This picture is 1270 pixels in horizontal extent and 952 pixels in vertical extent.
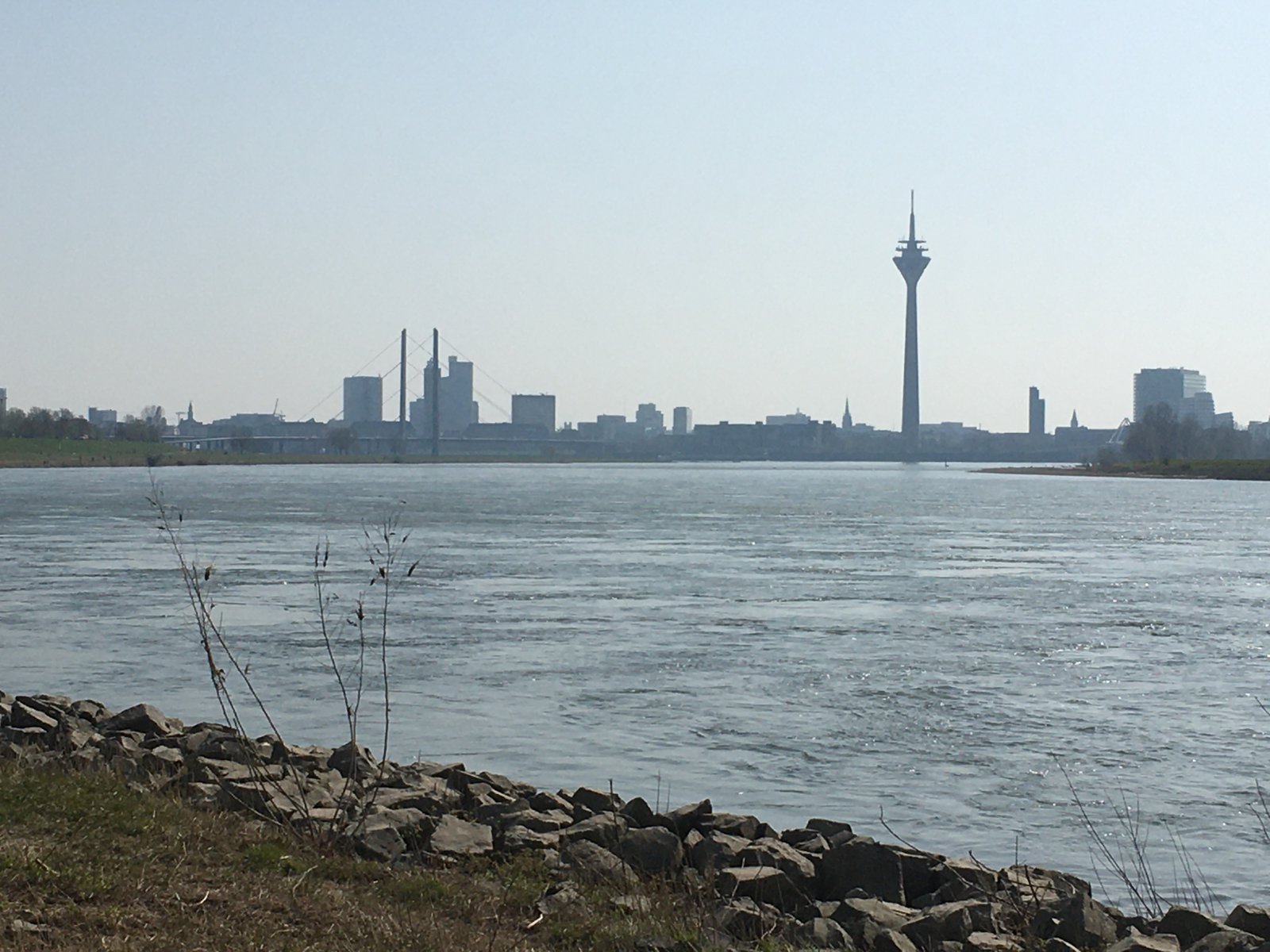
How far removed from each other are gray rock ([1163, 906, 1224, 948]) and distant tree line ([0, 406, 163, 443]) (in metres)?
190

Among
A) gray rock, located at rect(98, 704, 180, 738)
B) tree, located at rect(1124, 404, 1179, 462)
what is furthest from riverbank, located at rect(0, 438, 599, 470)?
gray rock, located at rect(98, 704, 180, 738)

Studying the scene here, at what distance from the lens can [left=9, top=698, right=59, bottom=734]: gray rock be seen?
40.4 ft

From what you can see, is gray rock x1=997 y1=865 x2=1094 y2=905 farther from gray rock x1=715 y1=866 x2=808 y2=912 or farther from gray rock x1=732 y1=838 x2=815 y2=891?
gray rock x1=715 y1=866 x2=808 y2=912

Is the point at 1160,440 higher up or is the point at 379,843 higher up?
the point at 1160,440

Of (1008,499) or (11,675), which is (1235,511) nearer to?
(1008,499)

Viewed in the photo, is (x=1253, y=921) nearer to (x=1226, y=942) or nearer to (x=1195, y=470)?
(x=1226, y=942)

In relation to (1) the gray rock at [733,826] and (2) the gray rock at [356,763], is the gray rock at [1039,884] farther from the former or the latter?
(2) the gray rock at [356,763]

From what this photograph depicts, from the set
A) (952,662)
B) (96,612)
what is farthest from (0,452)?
(952,662)

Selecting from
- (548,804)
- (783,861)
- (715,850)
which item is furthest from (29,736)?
(783,861)

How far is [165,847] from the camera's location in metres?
7.95

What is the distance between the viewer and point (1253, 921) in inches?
314

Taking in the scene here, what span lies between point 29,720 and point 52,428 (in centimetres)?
18825

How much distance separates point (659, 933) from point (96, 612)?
19149 millimetres

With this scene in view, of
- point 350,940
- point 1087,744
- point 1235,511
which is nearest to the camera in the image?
point 350,940
